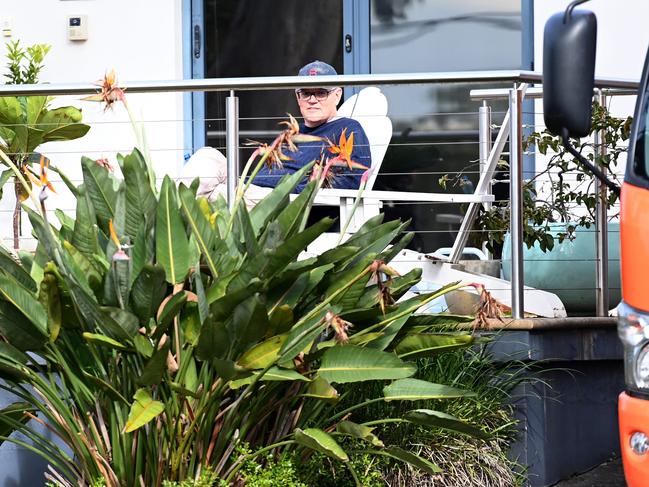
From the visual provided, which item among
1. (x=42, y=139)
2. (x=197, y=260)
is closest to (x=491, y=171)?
(x=197, y=260)

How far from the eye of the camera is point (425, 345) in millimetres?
4949

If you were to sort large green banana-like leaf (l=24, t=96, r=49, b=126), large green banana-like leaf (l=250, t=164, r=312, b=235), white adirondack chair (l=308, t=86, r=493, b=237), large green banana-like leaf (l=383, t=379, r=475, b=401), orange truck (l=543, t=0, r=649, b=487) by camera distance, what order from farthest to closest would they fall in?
large green banana-like leaf (l=24, t=96, r=49, b=126), white adirondack chair (l=308, t=86, r=493, b=237), large green banana-like leaf (l=250, t=164, r=312, b=235), large green banana-like leaf (l=383, t=379, r=475, b=401), orange truck (l=543, t=0, r=649, b=487)

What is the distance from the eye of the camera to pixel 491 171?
6.31 meters

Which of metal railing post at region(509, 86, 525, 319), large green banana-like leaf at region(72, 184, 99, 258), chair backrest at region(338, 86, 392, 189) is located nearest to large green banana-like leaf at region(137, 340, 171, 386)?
large green banana-like leaf at region(72, 184, 99, 258)

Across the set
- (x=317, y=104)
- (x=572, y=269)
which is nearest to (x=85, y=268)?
(x=572, y=269)

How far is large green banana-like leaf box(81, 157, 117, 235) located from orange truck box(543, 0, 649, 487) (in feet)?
5.45

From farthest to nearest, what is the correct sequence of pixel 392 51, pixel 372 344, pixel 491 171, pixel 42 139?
pixel 392 51, pixel 42 139, pixel 491 171, pixel 372 344

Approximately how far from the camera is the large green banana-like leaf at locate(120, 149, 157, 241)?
15.3 ft

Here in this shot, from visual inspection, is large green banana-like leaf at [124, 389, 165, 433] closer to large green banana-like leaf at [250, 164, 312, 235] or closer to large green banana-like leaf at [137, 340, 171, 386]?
large green banana-like leaf at [137, 340, 171, 386]

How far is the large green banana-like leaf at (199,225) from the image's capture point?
4629 mm

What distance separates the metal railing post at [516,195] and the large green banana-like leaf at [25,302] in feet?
7.27

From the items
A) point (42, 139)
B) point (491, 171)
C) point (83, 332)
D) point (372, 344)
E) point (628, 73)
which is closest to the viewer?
point (83, 332)

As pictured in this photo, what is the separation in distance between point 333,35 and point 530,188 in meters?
3.82

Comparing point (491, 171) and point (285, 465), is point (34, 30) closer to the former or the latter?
point (491, 171)
